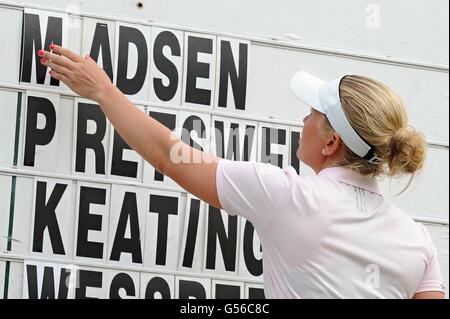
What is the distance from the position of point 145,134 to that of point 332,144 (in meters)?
0.57

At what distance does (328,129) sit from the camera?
309 cm

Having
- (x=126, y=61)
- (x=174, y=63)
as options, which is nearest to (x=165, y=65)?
(x=174, y=63)

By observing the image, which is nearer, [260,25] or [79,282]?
[79,282]

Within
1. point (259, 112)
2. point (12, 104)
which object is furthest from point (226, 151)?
point (12, 104)

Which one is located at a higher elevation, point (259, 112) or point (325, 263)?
point (259, 112)

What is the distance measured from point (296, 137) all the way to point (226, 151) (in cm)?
30

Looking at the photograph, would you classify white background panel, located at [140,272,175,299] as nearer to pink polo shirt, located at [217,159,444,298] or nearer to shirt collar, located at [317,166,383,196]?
pink polo shirt, located at [217,159,444,298]

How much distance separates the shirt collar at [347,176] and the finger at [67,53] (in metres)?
0.93

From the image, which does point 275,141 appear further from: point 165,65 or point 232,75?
point 165,65

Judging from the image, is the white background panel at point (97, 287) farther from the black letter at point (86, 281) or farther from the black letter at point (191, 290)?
the black letter at point (191, 290)

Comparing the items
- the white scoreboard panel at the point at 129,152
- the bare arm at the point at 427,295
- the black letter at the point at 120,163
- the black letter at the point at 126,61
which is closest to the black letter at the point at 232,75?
the white scoreboard panel at the point at 129,152

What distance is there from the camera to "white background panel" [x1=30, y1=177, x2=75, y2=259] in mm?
3574

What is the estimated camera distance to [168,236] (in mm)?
3738

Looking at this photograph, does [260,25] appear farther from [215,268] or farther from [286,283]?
[286,283]
